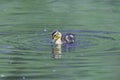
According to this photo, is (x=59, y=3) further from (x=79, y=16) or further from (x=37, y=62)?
(x=37, y=62)

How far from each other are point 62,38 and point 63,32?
1.05 meters

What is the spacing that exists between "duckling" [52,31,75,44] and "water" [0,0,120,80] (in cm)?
20

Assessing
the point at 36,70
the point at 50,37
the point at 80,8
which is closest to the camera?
the point at 36,70

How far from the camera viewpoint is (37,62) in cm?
1304

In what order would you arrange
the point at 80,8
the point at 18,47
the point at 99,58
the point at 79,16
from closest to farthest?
the point at 99,58 < the point at 18,47 < the point at 79,16 < the point at 80,8

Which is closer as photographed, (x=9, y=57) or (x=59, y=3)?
(x=9, y=57)

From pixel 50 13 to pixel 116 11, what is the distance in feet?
7.05

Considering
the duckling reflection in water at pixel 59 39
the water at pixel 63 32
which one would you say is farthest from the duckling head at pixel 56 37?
the water at pixel 63 32

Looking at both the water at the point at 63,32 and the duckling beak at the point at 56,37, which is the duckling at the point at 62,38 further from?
the water at the point at 63,32

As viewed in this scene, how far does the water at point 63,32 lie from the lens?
40.2 ft

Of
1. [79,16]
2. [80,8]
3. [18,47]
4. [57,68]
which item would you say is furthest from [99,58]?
[80,8]

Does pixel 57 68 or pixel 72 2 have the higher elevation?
pixel 72 2

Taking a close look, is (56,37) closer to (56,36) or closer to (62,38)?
(56,36)

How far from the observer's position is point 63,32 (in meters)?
16.8
